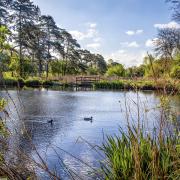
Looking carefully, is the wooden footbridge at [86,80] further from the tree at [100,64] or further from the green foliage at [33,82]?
the tree at [100,64]

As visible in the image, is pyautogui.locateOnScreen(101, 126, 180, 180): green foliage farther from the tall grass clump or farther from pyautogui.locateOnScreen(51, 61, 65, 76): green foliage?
pyautogui.locateOnScreen(51, 61, 65, 76): green foliage

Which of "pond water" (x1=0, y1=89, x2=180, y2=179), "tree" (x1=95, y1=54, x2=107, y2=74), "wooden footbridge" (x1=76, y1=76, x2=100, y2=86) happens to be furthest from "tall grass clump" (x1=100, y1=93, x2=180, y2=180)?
"tree" (x1=95, y1=54, x2=107, y2=74)

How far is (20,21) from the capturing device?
43000 millimetres

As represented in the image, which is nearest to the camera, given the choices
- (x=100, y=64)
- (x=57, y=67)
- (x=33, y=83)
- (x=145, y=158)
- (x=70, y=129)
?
(x=145, y=158)

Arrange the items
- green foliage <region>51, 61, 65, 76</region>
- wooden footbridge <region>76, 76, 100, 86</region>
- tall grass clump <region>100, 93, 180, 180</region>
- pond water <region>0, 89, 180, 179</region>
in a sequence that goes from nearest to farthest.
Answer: tall grass clump <region>100, 93, 180, 180</region>
pond water <region>0, 89, 180, 179</region>
wooden footbridge <region>76, 76, 100, 86</region>
green foliage <region>51, 61, 65, 76</region>

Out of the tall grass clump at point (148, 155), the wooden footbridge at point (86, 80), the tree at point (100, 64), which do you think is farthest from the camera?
the tree at point (100, 64)

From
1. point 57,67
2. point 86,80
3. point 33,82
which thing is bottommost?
point 33,82

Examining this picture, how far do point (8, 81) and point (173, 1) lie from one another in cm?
2065

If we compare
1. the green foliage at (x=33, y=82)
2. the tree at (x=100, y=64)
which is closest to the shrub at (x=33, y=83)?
the green foliage at (x=33, y=82)

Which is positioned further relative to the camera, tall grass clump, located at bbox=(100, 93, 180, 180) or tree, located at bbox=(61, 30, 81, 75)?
tree, located at bbox=(61, 30, 81, 75)

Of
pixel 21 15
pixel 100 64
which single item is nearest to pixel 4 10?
pixel 21 15

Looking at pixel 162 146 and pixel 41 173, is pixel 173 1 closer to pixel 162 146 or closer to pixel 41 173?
pixel 41 173

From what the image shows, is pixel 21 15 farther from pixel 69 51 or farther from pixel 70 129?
pixel 70 129

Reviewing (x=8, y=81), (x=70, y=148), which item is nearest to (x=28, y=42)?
(x=8, y=81)
